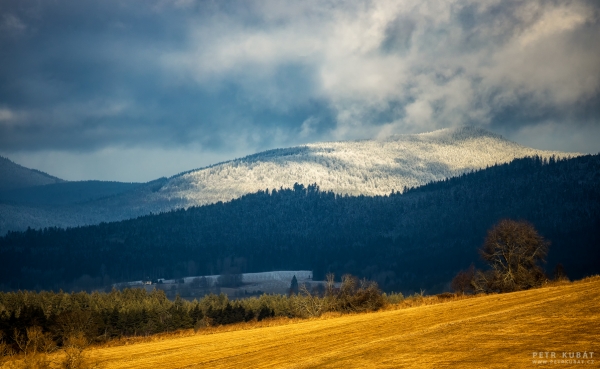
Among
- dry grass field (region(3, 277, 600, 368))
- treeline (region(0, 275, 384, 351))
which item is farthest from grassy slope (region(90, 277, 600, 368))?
treeline (region(0, 275, 384, 351))

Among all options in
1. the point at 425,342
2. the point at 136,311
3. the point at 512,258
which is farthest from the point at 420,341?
the point at 136,311

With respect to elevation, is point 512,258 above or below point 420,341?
above

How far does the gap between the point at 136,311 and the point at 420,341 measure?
377ft

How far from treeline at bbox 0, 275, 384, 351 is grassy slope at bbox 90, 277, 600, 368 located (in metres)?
27.9

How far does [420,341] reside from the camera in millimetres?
45969

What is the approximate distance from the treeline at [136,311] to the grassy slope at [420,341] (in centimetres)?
2790

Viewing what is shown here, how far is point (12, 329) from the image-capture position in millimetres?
110938

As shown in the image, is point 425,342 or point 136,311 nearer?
point 425,342

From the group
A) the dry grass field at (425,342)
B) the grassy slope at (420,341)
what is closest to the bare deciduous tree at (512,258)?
the dry grass field at (425,342)

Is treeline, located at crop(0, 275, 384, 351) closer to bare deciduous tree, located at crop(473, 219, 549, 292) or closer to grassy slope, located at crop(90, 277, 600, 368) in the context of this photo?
bare deciduous tree, located at crop(473, 219, 549, 292)

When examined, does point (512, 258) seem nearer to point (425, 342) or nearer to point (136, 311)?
point (425, 342)

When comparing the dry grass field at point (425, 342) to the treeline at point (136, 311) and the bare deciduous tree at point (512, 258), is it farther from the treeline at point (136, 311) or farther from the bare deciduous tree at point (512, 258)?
the treeline at point (136, 311)

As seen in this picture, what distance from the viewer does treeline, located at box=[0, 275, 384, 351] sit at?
102938 mm

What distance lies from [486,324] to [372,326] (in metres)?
18.7
